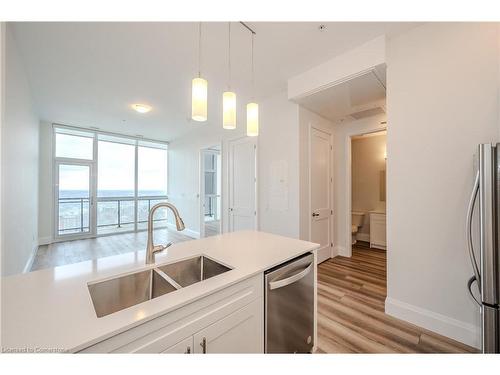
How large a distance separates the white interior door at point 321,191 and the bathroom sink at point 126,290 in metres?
2.54

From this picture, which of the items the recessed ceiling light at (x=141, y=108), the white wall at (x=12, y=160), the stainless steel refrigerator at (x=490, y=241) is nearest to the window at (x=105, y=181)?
the recessed ceiling light at (x=141, y=108)

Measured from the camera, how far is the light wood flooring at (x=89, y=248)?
377cm

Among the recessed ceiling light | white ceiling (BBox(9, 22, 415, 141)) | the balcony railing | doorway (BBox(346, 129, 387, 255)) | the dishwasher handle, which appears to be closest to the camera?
the dishwasher handle

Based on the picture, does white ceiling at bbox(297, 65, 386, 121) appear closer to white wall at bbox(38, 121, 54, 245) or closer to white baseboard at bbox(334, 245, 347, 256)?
white baseboard at bbox(334, 245, 347, 256)

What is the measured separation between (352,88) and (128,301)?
3.05 m

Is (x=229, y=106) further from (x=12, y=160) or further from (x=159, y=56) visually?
(x=12, y=160)

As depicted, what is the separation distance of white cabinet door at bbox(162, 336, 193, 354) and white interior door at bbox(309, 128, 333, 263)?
2.64m

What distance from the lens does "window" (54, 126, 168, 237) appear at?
521 cm

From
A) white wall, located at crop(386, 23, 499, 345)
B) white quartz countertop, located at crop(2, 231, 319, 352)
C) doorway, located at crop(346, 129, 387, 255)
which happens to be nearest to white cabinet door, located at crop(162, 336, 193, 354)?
white quartz countertop, located at crop(2, 231, 319, 352)

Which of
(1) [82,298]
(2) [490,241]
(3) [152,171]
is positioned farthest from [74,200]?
(2) [490,241]

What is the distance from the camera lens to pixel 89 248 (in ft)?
15.0

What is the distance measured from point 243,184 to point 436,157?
2778mm

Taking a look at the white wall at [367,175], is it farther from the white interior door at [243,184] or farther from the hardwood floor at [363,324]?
the white interior door at [243,184]

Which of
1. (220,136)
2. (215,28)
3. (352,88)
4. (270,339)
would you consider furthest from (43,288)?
(220,136)
